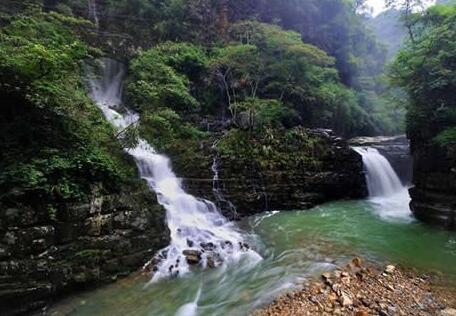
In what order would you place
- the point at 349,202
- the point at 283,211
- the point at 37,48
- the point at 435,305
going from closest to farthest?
the point at 435,305
the point at 37,48
the point at 283,211
the point at 349,202

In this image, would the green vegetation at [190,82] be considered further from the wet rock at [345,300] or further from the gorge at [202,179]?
the wet rock at [345,300]

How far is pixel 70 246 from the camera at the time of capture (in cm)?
683

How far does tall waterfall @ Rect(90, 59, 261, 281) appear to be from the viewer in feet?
26.8

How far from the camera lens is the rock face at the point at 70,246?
19.8 ft

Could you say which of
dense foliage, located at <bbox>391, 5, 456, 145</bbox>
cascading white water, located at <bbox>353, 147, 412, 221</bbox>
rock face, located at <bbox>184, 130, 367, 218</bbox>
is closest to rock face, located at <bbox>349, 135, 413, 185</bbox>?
cascading white water, located at <bbox>353, 147, 412, 221</bbox>

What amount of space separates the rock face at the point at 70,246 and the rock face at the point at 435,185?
8.88 metres

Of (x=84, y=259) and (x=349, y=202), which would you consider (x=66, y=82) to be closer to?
(x=84, y=259)

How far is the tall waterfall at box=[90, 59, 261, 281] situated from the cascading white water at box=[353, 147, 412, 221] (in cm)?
806

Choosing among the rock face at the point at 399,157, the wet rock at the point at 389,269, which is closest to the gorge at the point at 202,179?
the wet rock at the point at 389,269

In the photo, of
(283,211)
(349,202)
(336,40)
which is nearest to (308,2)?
(336,40)

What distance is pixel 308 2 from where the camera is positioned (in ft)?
91.1

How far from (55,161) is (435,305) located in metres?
7.68

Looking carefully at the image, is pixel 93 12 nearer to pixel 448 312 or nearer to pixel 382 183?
pixel 382 183

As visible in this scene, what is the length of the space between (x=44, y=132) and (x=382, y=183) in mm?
15720
